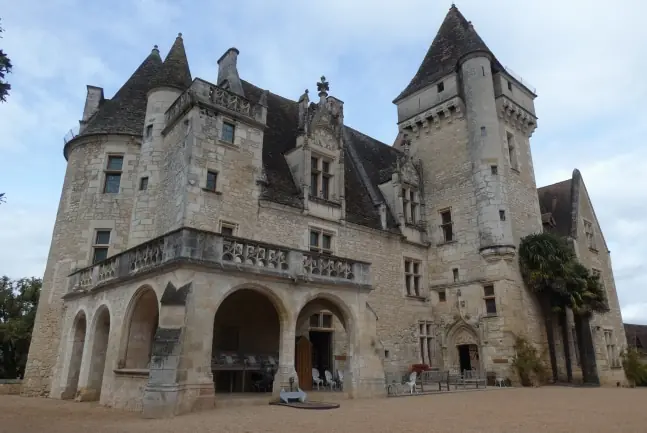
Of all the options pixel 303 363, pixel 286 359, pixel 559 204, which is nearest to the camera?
pixel 286 359

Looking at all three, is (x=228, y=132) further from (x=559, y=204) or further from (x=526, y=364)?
(x=559, y=204)

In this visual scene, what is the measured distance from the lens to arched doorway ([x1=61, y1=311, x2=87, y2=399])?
13.2m

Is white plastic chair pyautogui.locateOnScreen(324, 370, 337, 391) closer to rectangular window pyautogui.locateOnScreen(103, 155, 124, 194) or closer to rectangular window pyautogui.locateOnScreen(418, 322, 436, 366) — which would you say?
rectangular window pyautogui.locateOnScreen(418, 322, 436, 366)

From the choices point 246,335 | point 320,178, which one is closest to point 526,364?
point 320,178

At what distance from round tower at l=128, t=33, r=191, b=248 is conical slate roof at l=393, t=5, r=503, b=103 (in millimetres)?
12771

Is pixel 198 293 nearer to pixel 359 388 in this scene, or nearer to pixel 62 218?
pixel 359 388

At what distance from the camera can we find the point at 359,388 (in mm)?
12055

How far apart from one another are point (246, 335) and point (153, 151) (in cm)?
743

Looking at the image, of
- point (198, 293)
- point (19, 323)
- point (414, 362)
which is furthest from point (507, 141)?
point (19, 323)

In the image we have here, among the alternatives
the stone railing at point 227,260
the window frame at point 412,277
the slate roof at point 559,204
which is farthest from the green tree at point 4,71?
the slate roof at point 559,204

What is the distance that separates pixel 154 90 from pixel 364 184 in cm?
1001

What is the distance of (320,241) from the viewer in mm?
16891

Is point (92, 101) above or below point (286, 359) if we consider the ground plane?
above

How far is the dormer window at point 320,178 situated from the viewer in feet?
58.1
